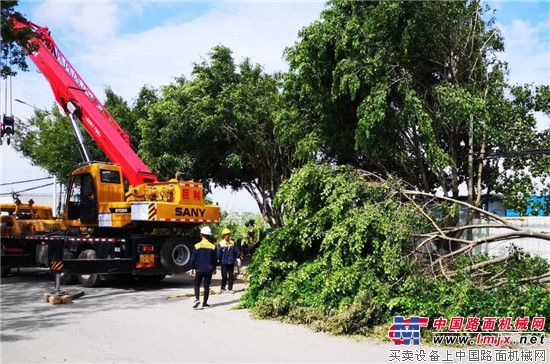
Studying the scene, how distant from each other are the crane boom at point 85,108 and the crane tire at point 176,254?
1.85 m

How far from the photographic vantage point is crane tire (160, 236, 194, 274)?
44.3 feet

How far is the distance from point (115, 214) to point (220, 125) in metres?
6.19

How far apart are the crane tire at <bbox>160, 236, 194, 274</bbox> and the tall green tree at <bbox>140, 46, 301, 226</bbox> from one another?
15.5 ft

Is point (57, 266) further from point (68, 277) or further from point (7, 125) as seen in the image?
point (7, 125)

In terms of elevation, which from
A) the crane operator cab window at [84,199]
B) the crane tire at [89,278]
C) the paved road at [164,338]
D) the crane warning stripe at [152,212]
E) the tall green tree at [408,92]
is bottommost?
the paved road at [164,338]

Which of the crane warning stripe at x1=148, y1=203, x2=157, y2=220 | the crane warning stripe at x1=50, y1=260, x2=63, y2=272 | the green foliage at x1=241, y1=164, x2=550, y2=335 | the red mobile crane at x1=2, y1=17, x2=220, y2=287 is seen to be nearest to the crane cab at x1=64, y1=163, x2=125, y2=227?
the red mobile crane at x1=2, y1=17, x2=220, y2=287

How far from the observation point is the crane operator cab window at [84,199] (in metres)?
14.0

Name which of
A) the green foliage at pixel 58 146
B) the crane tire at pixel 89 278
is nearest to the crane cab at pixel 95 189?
the crane tire at pixel 89 278

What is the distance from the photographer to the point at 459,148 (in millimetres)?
13531

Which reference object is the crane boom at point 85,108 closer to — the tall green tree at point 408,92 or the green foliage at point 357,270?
the tall green tree at point 408,92

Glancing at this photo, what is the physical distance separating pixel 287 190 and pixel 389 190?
197 centimetres

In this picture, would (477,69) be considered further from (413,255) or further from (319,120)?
(413,255)

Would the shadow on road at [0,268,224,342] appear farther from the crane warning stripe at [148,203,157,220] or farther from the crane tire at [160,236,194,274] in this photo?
the crane warning stripe at [148,203,157,220]

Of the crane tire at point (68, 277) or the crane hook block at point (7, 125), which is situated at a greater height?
the crane hook block at point (7, 125)
